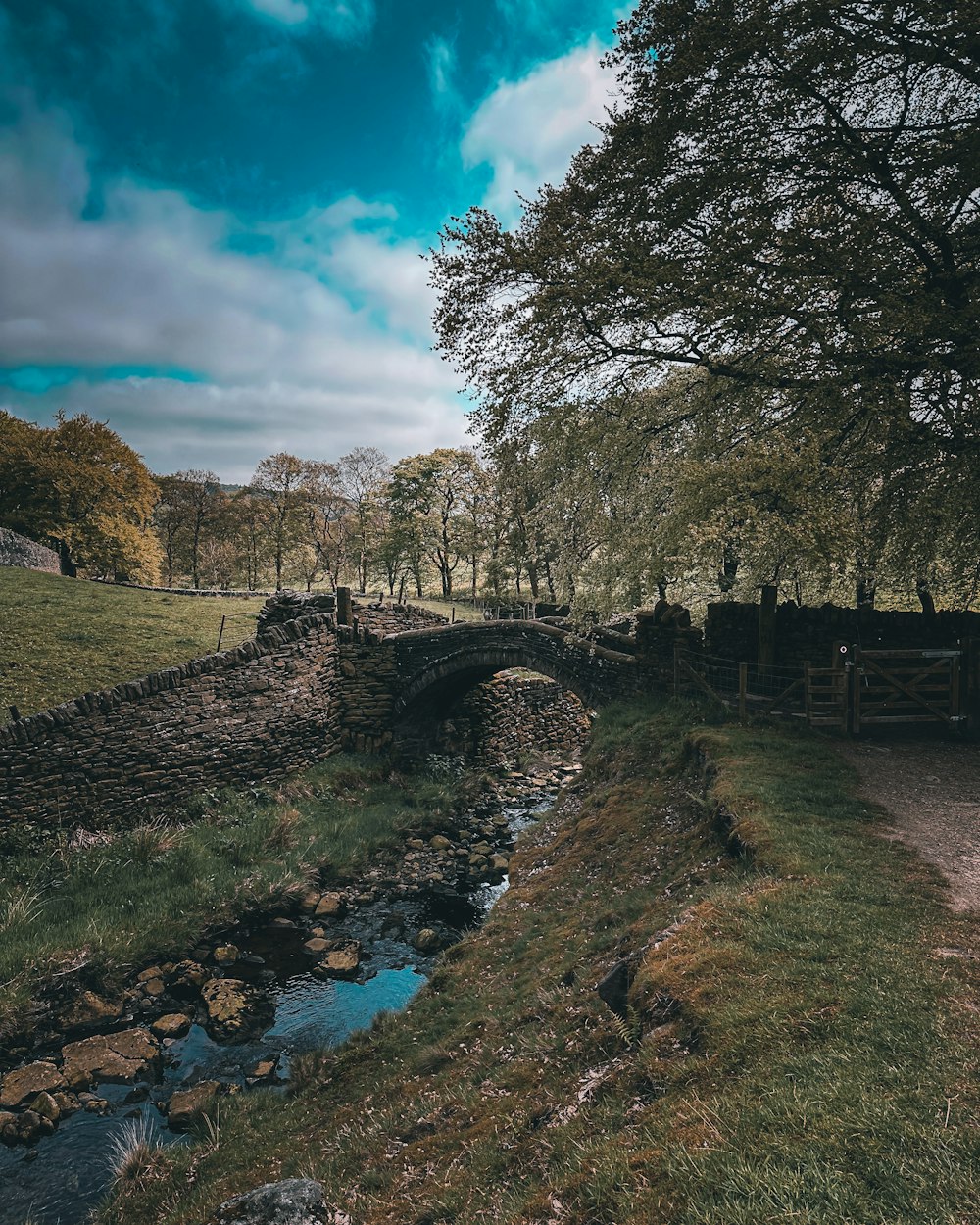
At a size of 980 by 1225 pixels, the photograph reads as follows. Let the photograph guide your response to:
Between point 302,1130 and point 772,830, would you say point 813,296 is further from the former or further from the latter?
point 302,1130

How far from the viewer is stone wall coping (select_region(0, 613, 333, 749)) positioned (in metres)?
13.1

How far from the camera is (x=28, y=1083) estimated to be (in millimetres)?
8195

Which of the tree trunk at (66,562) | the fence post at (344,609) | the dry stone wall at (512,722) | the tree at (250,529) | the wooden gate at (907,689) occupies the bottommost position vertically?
the dry stone wall at (512,722)

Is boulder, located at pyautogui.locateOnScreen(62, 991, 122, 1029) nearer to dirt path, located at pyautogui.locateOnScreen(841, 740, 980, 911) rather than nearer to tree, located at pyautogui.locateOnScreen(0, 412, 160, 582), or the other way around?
dirt path, located at pyautogui.locateOnScreen(841, 740, 980, 911)

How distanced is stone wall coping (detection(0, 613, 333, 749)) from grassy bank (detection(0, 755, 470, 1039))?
2.38 metres

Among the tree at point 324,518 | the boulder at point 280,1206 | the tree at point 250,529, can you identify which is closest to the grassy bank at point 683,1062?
the boulder at point 280,1206

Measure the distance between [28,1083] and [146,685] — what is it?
8.53 m

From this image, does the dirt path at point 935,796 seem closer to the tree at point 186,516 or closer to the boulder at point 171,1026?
the boulder at point 171,1026

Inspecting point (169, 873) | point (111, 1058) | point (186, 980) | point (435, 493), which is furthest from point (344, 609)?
point (435, 493)

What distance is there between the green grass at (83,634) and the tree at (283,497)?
14752 millimetres

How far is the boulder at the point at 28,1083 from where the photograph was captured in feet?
26.2

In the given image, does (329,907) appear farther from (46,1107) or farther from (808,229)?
(808,229)

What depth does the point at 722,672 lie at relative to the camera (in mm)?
13547

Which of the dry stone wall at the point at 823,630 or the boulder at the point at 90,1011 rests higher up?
the dry stone wall at the point at 823,630
